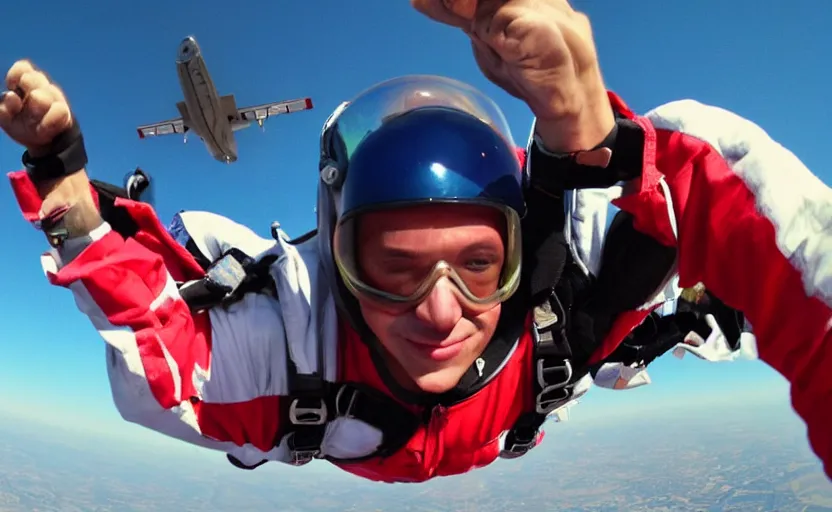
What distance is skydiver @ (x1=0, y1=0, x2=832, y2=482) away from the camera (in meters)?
1.01

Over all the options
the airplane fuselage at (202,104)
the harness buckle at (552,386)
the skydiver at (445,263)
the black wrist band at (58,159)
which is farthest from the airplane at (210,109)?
the harness buckle at (552,386)

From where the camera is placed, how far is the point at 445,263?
143 centimetres

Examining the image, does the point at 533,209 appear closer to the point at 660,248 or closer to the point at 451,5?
the point at 660,248

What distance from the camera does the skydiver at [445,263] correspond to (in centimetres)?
101

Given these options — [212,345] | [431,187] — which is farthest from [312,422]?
[431,187]

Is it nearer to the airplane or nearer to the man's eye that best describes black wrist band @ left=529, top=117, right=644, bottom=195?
the man's eye

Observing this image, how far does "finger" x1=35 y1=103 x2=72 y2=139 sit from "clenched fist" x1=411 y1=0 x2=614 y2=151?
870 millimetres

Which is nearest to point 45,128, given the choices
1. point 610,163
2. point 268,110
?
point 610,163

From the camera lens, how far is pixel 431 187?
141cm

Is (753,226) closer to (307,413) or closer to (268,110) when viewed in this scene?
(307,413)

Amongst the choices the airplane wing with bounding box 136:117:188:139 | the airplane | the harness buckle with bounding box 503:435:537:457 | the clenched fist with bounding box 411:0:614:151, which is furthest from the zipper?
the airplane wing with bounding box 136:117:188:139

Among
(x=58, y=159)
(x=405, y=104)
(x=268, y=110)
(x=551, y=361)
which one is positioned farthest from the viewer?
(x=268, y=110)

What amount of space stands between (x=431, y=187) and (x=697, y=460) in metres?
167

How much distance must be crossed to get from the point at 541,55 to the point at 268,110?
20955 mm
